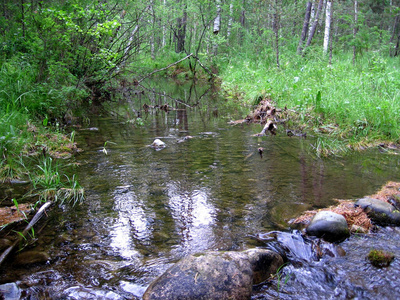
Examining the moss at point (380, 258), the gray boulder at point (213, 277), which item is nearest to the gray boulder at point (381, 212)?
the moss at point (380, 258)

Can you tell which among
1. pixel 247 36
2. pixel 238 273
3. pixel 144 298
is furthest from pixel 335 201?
pixel 247 36

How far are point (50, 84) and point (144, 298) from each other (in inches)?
213

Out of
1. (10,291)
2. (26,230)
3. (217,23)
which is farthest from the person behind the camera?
(217,23)

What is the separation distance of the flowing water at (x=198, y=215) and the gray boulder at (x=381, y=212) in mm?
133

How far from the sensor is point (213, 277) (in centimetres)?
189

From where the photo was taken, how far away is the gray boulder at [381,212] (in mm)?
2762

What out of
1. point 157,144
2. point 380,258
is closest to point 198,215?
point 380,258

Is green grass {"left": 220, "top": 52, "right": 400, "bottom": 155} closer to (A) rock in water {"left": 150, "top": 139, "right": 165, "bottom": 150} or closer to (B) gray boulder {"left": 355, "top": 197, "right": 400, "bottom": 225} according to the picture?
(B) gray boulder {"left": 355, "top": 197, "right": 400, "bottom": 225}

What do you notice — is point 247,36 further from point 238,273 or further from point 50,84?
point 238,273

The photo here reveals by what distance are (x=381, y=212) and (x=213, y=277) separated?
1.89 metres

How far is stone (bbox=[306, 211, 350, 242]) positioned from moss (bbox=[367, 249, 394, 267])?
0.97ft

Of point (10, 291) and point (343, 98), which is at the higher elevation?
point (343, 98)

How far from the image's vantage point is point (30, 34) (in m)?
5.54

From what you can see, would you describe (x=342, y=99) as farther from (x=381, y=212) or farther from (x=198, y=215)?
(x=198, y=215)
